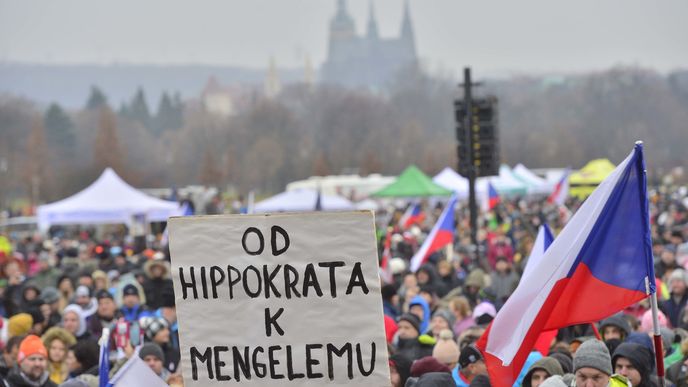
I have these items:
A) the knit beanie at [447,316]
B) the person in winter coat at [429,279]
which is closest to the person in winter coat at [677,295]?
the knit beanie at [447,316]

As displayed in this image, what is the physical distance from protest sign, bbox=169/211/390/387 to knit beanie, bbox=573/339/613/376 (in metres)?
0.96

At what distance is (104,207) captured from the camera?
2888 centimetres

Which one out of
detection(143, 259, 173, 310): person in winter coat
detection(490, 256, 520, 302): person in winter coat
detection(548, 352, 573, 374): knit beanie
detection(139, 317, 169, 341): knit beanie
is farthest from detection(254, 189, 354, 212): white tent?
detection(548, 352, 573, 374): knit beanie

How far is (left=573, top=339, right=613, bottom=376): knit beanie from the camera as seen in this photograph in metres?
6.34

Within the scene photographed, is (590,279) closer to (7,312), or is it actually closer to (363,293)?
(363,293)

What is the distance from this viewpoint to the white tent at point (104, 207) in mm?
28500

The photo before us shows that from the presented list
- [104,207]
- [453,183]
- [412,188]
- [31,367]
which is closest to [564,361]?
[31,367]

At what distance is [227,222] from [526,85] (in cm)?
13588

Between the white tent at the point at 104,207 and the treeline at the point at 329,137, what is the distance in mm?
57733

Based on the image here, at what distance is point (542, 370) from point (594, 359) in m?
0.94

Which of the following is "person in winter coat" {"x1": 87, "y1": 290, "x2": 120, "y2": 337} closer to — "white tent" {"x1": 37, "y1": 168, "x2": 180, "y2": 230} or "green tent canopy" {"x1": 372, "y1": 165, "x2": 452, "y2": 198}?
"white tent" {"x1": 37, "y1": 168, "x2": 180, "y2": 230}

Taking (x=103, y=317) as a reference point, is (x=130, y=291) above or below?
above

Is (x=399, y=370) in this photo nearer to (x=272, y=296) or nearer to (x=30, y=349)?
(x=30, y=349)

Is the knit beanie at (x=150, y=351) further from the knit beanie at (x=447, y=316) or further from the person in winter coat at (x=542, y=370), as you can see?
the person in winter coat at (x=542, y=370)
